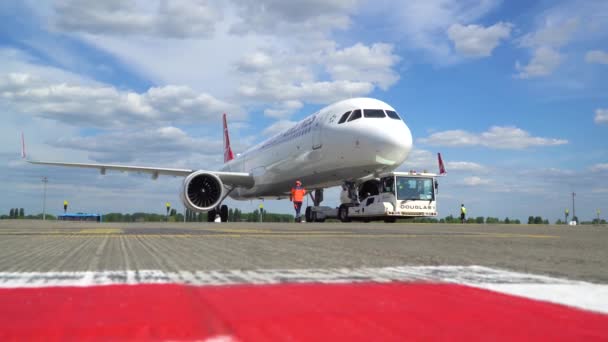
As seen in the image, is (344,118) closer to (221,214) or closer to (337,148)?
(337,148)

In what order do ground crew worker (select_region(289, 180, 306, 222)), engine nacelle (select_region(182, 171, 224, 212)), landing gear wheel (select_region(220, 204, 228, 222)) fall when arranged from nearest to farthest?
ground crew worker (select_region(289, 180, 306, 222)) < engine nacelle (select_region(182, 171, 224, 212)) < landing gear wheel (select_region(220, 204, 228, 222))

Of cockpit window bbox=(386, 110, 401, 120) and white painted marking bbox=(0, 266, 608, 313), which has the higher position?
cockpit window bbox=(386, 110, 401, 120)

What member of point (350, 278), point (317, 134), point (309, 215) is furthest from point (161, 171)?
point (350, 278)

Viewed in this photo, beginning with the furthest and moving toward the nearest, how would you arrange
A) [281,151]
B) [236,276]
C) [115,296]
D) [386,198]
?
[281,151]
[386,198]
[236,276]
[115,296]

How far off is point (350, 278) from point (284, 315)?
3.30 ft

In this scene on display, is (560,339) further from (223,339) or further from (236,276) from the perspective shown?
(236,276)

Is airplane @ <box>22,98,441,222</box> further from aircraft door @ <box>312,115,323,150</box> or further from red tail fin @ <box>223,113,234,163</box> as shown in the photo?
red tail fin @ <box>223,113,234,163</box>

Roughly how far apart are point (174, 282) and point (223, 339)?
1.12 meters

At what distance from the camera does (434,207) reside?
18.1m

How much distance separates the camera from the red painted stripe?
1312 mm

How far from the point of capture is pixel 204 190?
1828cm

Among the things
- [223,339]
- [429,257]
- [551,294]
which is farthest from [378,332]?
[429,257]

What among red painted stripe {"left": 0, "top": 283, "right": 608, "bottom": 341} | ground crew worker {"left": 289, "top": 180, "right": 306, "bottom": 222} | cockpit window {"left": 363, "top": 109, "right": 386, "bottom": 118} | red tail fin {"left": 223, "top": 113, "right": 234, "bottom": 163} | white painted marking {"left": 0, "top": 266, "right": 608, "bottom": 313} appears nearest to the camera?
red painted stripe {"left": 0, "top": 283, "right": 608, "bottom": 341}

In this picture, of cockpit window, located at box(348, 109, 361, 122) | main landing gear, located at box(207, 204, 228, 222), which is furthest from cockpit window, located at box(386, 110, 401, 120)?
main landing gear, located at box(207, 204, 228, 222)
